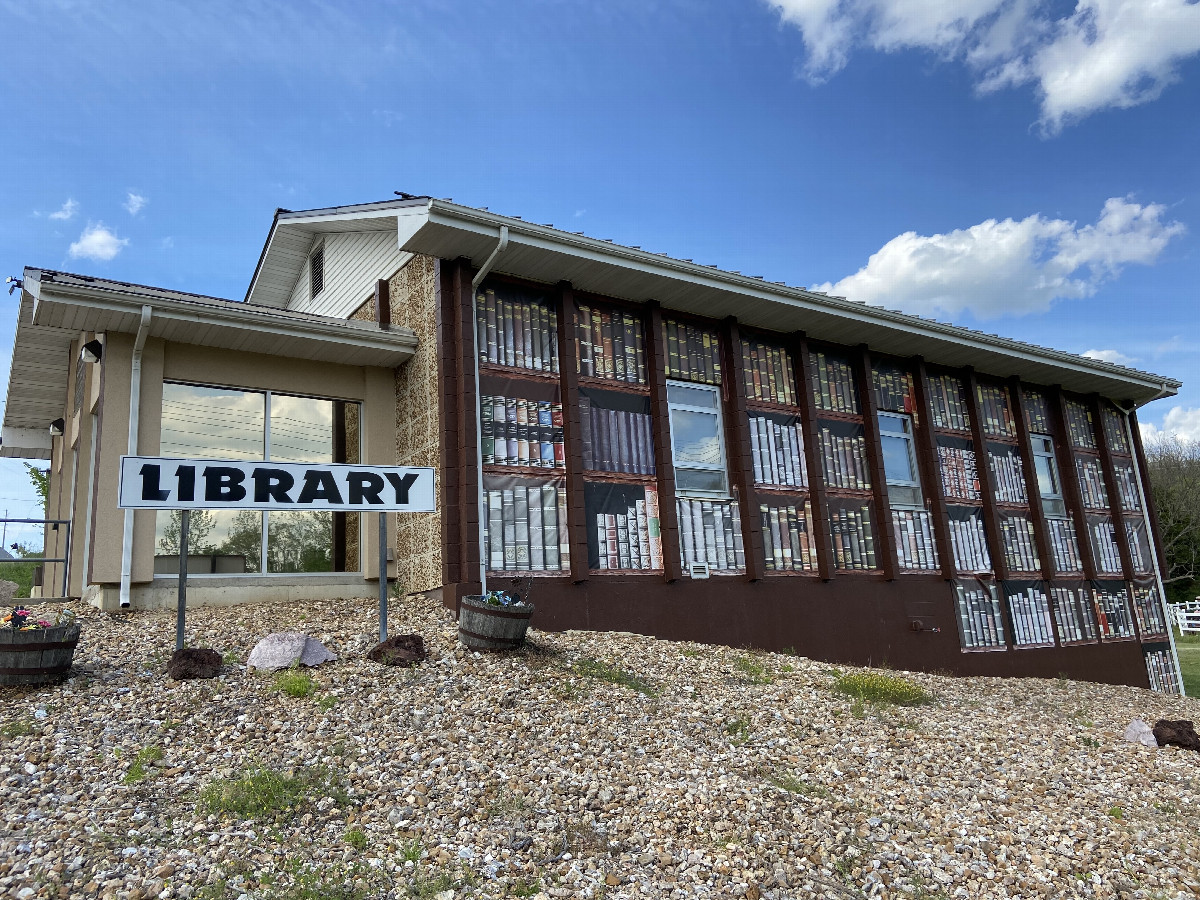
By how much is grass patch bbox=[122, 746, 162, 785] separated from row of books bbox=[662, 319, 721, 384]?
786cm

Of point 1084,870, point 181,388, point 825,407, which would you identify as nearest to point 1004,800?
point 1084,870

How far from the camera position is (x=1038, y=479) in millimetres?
16172

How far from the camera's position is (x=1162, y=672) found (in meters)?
16.5

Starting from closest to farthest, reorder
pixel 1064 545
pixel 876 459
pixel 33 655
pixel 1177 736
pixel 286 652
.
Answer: pixel 33 655 < pixel 286 652 < pixel 1177 736 < pixel 876 459 < pixel 1064 545

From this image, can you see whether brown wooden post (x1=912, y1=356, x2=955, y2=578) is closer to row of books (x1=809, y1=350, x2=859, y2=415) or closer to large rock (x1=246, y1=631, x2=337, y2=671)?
row of books (x1=809, y1=350, x2=859, y2=415)

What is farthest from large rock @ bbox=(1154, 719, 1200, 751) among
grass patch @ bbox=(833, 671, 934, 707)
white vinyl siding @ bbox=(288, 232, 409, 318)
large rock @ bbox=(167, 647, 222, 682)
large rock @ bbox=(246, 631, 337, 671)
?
white vinyl siding @ bbox=(288, 232, 409, 318)

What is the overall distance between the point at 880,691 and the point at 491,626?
402cm

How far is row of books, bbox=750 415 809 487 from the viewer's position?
12.1 meters

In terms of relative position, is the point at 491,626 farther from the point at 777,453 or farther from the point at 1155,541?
the point at 1155,541

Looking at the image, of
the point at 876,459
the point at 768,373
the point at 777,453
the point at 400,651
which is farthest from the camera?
the point at 876,459

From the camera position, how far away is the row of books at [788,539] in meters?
11.8

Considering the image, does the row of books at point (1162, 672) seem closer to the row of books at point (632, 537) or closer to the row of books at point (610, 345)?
the row of books at point (632, 537)

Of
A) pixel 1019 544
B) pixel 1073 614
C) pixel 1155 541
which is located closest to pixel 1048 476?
pixel 1019 544

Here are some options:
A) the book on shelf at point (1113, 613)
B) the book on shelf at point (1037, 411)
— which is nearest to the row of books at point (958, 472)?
the book on shelf at point (1037, 411)
